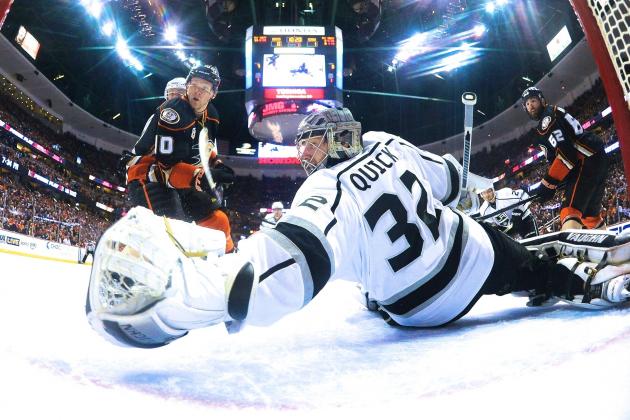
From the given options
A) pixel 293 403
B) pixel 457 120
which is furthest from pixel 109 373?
pixel 457 120

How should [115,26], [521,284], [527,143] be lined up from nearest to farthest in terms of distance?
[521,284] → [115,26] → [527,143]

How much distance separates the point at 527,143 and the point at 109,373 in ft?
54.8

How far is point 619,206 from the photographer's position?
7.05m

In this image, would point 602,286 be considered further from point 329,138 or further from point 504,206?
point 504,206

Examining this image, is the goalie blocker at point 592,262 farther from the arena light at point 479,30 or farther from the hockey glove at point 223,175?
the arena light at point 479,30

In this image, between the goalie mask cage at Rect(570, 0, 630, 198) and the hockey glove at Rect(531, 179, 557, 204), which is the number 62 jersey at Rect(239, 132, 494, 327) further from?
the hockey glove at Rect(531, 179, 557, 204)

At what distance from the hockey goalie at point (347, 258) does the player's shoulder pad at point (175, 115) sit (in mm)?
1593

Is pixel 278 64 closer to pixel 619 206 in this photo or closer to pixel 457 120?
pixel 619 206

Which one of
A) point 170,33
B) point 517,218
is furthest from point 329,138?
point 170,33

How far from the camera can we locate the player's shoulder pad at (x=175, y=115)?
2719mm

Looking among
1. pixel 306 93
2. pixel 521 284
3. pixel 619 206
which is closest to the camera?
pixel 521 284

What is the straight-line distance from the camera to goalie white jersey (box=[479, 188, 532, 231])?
190 inches

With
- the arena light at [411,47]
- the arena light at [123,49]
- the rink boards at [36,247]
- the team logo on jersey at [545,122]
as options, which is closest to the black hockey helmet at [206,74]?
the team logo on jersey at [545,122]

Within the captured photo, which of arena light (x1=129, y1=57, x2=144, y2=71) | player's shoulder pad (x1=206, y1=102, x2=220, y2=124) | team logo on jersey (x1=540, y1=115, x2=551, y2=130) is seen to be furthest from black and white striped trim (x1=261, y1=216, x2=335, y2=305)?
arena light (x1=129, y1=57, x2=144, y2=71)
